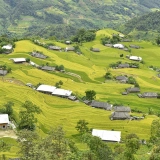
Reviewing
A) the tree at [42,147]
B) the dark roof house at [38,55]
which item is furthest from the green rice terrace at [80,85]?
the tree at [42,147]

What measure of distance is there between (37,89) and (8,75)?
41.0 ft

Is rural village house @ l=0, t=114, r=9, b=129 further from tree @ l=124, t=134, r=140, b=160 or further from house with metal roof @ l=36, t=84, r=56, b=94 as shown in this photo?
house with metal roof @ l=36, t=84, r=56, b=94

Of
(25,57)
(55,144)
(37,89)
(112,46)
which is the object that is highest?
(112,46)

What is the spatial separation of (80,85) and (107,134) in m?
33.7

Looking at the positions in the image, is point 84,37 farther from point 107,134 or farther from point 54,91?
point 107,134

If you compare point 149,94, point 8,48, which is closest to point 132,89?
point 149,94

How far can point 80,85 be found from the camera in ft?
308

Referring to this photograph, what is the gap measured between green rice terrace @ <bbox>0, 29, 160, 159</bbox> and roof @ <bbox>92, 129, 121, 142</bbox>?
218 cm

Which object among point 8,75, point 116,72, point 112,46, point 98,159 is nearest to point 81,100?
point 8,75

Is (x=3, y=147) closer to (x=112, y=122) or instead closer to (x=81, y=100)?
(x=112, y=122)

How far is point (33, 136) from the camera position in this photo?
34.0 meters

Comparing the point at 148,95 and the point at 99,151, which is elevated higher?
the point at 148,95

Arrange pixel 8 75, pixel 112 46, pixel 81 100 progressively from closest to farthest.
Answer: pixel 81 100
pixel 8 75
pixel 112 46

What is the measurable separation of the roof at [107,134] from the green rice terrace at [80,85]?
7.15ft
